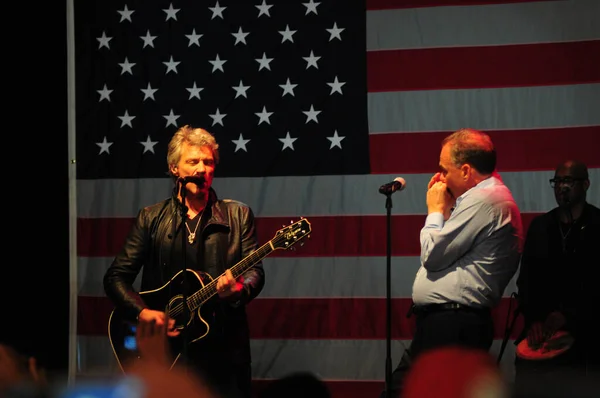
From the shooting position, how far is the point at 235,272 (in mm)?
4250

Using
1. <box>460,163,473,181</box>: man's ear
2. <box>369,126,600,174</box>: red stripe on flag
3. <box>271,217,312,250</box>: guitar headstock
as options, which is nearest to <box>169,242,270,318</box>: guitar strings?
<box>271,217,312,250</box>: guitar headstock

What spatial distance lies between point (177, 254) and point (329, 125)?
1682 mm

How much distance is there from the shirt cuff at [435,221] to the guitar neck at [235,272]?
2.79 ft

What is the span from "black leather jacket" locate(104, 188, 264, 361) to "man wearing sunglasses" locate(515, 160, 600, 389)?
1545 millimetres

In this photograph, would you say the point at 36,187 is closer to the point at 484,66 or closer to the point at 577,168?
the point at 484,66

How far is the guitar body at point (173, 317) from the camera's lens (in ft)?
13.7

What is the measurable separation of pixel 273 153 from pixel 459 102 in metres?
1.32

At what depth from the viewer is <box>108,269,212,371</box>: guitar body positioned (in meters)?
4.17

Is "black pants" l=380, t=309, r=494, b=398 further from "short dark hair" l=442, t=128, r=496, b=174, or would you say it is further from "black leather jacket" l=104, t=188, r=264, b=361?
"black leather jacket" l=104, t=188, r=264, b=361

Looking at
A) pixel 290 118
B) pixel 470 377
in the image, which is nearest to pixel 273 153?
pixel 290 118

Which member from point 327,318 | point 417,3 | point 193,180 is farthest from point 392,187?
point 417,3

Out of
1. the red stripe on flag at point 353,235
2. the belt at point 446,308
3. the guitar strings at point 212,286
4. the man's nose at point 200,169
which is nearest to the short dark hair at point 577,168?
the red stripe on flag at point 353,235

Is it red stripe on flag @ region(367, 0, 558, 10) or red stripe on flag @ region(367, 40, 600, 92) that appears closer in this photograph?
red stripe on flag @ region(367, 40, 600, 92)

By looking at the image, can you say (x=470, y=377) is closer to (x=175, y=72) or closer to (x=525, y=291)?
(x=525, y=291)
